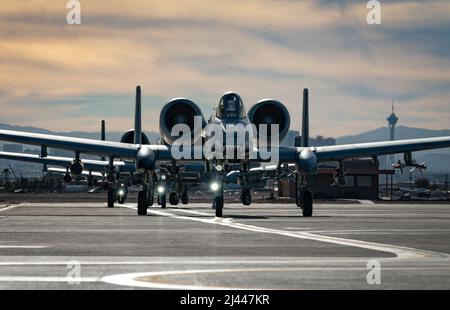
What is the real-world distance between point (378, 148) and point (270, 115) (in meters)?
5.15

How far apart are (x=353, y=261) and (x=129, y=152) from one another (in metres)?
25.5

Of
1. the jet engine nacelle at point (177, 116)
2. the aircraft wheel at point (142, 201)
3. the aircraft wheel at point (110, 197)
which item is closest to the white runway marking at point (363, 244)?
the aircraft wheel at point (142, 201)

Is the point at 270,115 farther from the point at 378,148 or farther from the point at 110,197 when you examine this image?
the point at 110,197

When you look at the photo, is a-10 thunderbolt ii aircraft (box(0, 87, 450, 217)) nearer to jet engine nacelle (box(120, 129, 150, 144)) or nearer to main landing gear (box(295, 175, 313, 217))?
main landing gear (box(295, 175, 313, 217))

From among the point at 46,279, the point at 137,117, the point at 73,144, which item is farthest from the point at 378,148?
the point at 46,279

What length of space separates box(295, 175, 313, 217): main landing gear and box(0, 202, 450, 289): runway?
10.9m

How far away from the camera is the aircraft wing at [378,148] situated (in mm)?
42312

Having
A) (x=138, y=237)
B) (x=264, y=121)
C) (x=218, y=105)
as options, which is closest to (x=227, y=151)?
(x=218, y=105)

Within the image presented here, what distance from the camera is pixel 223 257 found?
17.7 meters

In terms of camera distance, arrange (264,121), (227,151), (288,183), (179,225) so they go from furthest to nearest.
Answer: (288,183), (264,121), (227,151), (179,225)

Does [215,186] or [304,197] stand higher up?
[215,186]
